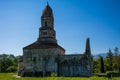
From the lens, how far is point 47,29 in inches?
2210

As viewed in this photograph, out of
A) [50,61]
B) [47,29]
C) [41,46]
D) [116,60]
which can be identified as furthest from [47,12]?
[116,60]

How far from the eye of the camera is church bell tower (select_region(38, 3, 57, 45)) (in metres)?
56.1

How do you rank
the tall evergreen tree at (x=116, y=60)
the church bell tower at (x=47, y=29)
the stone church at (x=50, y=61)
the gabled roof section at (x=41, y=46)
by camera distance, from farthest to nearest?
the tall evergreen tree at (x=116, y=60) < the church bell tower at (x=47, y=29) < the gabled roof section at (x=41, y=46) < the stone church at (x=50, y=61)

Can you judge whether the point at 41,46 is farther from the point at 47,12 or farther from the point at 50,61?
the point at 47,12

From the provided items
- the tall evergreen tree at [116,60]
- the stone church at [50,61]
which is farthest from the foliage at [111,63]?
the stone church at [50,61]

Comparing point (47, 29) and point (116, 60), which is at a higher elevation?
point (47, 29)

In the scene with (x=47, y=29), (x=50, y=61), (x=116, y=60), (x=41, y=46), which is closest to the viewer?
(x=50, y=61)

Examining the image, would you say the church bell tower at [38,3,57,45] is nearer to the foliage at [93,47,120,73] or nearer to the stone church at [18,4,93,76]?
the stone church at [18,4,93,76]

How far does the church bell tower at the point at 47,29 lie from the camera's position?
2210 inches

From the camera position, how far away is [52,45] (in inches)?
2119

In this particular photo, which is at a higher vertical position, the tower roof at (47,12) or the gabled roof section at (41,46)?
Answer: the tower roof at (47,12)

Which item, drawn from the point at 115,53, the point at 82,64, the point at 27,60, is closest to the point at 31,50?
the point at 27,60

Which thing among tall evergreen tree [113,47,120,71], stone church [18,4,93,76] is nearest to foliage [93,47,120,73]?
tall evergreen tree [113,47,120,71]

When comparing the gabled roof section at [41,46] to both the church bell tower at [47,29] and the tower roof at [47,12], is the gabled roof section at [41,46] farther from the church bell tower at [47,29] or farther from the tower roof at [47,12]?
the tower roof at [47,12]
